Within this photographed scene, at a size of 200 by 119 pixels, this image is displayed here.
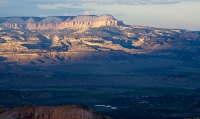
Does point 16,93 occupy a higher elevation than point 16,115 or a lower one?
lower

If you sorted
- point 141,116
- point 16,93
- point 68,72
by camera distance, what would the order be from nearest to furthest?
1. point 141,116
2. point 16,93
3. point 68,72

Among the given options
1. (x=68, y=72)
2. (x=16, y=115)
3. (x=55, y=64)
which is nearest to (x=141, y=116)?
(x=16, y=115)

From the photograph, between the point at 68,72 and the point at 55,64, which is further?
the point at 55,64

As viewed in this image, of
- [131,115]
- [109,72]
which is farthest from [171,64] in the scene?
[131,115]

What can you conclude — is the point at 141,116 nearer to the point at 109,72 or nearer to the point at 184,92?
the point at 184,92

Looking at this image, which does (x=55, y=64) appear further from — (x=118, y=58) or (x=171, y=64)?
(x=171, y=64)

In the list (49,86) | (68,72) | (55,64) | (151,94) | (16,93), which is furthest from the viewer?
(55,64)
